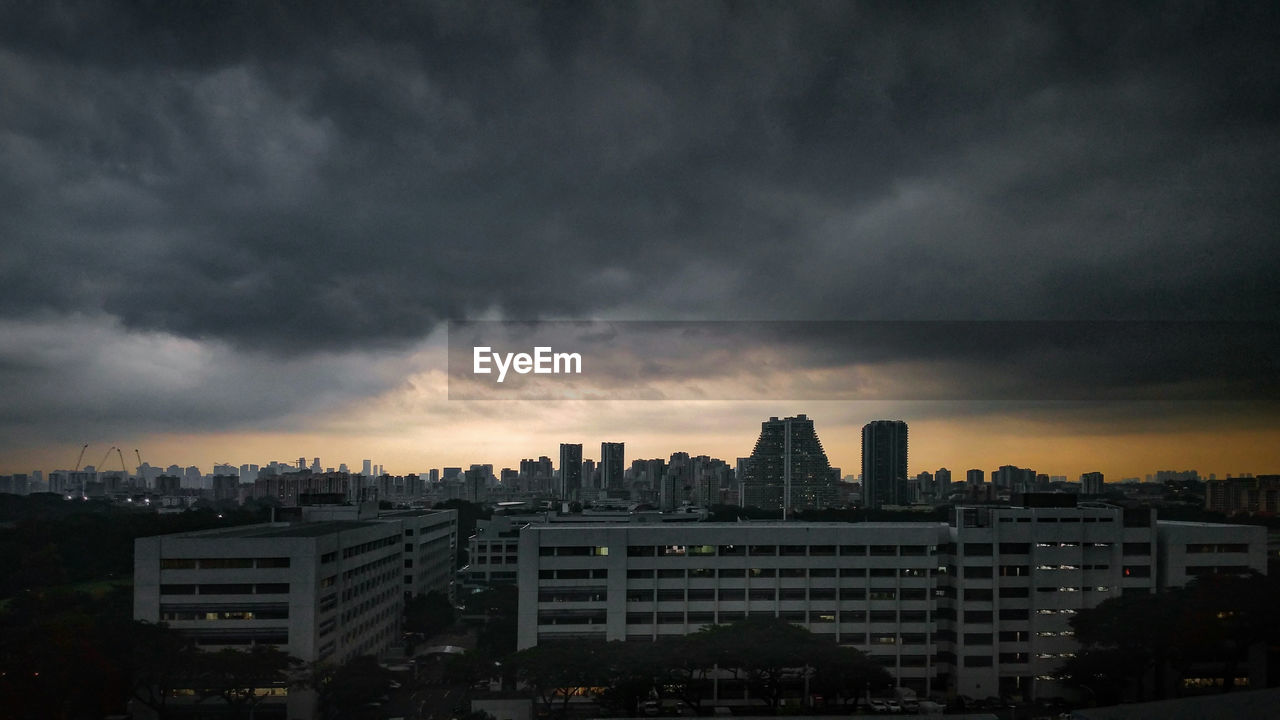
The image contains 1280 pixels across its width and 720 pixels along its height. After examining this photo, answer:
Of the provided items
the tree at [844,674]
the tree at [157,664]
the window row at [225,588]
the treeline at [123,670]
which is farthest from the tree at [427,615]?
the tree at [844,674]

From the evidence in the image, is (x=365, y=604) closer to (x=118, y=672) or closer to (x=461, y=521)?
(x=118, y=672)

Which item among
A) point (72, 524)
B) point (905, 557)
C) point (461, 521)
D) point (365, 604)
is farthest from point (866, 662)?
point (461, 521)

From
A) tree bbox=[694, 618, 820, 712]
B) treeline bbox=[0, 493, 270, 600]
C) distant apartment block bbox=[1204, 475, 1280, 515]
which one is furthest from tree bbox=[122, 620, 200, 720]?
distant apartment block bbox=[1204, 475, 1280, 515]

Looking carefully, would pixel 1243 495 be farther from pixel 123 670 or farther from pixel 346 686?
pixel 123 670

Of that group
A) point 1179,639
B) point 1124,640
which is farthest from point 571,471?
point 1179,639

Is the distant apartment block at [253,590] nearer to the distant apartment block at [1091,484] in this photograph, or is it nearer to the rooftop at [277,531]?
the rooftop at [277,531]

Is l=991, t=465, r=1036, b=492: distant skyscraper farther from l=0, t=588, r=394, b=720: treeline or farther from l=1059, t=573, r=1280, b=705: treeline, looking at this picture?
l=0, t=588, r=394, b=720: treeline
